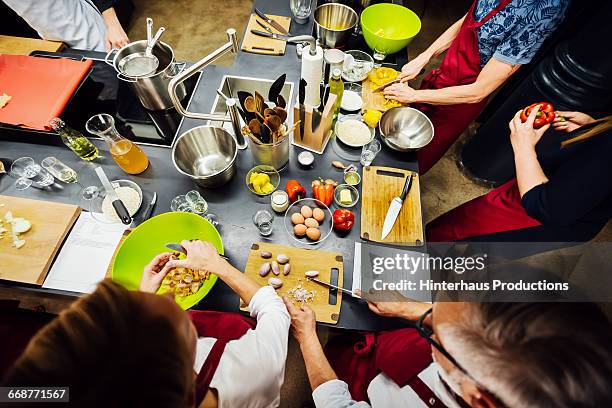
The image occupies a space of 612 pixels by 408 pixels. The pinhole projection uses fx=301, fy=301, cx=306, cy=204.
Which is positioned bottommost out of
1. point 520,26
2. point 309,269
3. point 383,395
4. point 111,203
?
point 383,395

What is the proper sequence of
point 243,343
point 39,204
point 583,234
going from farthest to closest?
point 583,234, point 39,204, point 243,343

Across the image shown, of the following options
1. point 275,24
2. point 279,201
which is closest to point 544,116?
point 279,201

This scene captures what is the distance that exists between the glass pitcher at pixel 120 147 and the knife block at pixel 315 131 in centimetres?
81

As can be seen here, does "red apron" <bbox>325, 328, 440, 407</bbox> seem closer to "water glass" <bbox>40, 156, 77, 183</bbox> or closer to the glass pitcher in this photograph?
the glass pitcher

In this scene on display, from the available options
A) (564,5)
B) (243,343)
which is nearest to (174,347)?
(243,343)

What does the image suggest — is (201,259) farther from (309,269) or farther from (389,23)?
(389,23)

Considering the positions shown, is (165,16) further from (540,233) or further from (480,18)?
(540,233)

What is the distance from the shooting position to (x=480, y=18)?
1761 millimetres

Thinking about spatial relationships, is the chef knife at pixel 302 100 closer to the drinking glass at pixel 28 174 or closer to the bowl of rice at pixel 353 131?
the bowl of rice at pixel 353 131

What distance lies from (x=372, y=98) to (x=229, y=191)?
1.07 metres

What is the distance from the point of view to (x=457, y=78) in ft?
6.54

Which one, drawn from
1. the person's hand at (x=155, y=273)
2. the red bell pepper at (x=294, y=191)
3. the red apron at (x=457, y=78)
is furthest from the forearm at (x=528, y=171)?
the person's hand at (x=155, y=273)

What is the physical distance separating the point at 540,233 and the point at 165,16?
15.5 feet

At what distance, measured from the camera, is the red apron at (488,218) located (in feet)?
5.53
